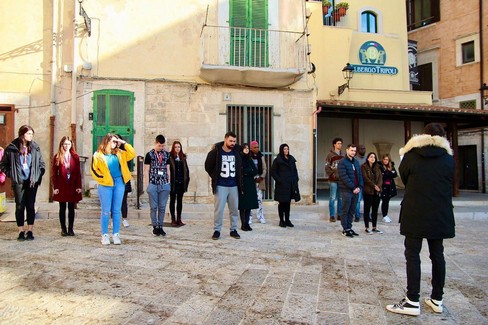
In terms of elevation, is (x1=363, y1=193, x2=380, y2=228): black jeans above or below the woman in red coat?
below

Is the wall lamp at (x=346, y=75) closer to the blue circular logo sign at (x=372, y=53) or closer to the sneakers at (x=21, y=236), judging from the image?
the blue circular logo sign at (x=372, y=53)

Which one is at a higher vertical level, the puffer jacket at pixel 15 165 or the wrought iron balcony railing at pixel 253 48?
the wrought iron balcony railing at pixel 253 48

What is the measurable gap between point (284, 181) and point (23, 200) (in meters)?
4.56

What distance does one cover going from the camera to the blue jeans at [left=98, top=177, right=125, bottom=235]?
19.4 feet

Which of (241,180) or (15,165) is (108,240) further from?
(241,180)

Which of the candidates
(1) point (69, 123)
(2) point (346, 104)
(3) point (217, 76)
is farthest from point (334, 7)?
(1) point (69, 123)

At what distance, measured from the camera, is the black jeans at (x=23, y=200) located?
6.08 meters

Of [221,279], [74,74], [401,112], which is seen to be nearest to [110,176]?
[221,279]

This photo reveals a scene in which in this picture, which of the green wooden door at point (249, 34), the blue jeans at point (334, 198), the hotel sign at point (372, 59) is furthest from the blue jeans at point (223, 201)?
the hotel sign at point (372, 59)

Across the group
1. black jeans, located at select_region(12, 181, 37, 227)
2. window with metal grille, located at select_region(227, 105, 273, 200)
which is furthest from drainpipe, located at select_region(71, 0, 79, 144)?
black jeans, located at select_region(12, 181, 37, 227)

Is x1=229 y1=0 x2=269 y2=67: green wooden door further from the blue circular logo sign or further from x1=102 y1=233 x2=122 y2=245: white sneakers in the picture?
x1=102 y1=233 x2=122 y2=245: white sneakers

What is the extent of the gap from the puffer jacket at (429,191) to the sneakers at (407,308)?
0.57 m

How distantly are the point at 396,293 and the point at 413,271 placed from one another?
0.63m

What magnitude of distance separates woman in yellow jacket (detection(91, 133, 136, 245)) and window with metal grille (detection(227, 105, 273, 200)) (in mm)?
5737
